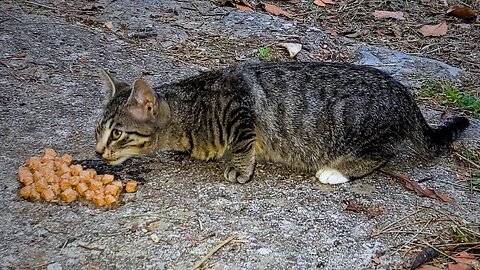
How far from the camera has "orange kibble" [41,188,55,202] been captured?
3729mm

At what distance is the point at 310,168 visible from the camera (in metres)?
4.29

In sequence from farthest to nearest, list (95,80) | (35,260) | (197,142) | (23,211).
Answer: (95,80), (197,142), (23,211), (35,260)

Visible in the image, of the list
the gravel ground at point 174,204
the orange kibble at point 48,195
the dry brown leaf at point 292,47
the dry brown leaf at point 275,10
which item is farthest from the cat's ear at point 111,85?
the dry brown leaf at point 275,10

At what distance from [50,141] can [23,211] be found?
0.88 meters

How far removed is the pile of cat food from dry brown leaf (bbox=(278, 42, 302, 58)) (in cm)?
269

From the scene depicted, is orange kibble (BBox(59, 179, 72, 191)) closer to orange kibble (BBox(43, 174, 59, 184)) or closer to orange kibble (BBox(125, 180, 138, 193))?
orange kibble (BBox(43, 174, 59, 184))

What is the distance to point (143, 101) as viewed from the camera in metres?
4.03

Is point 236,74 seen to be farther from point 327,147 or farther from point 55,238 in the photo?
point 55,238

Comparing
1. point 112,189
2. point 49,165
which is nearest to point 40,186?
point 49,165

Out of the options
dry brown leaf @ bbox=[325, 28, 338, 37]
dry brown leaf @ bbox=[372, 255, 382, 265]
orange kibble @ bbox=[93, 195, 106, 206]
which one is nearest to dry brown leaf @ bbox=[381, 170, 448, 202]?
dry brown leaf @ bbox=[372, 255, 382, 265]

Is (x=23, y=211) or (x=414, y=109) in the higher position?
(x=414, y=109)

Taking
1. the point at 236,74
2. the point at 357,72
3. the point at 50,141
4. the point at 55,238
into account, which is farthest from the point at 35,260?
the point at 357,72

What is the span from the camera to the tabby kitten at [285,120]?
4156mm

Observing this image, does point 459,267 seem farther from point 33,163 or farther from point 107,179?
point 33,163
